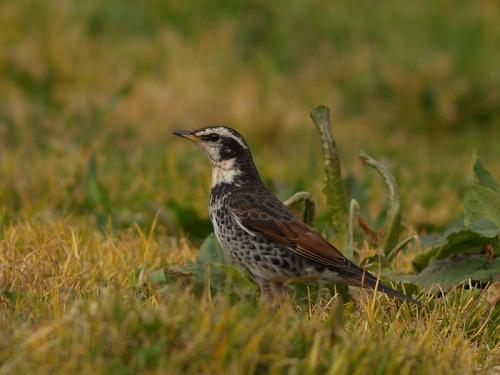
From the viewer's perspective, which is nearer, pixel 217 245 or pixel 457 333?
pixel 457 333

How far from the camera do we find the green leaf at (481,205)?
19.7 feet

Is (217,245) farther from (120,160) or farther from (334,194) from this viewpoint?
(120,160)

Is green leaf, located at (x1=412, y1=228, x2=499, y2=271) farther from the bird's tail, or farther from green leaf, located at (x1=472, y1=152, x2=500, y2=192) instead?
the bird's tail

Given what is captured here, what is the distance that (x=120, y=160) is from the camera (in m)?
9.24

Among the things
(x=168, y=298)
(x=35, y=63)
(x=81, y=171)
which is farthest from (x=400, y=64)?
(x=168, y=298)

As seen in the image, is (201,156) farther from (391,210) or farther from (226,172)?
(391,210)

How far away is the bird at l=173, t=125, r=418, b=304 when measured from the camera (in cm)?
547

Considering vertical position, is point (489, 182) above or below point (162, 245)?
above

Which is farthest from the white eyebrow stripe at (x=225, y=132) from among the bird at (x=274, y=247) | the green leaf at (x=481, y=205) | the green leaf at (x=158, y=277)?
the green leaf at (x=481, y=205)

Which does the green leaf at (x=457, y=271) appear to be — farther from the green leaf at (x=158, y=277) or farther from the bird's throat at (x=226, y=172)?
the green leaf at (x=158, y=277)

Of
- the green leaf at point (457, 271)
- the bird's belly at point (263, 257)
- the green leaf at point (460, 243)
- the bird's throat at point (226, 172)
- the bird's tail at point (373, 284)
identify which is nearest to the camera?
the bird's tail at point (373, 284)

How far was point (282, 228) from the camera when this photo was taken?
565 cm

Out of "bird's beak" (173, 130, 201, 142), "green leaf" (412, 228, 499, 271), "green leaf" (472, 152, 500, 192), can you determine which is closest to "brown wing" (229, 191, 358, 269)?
"bird's beak" (173, 130, 201, 142)

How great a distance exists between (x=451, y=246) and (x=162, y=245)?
1.83 m
